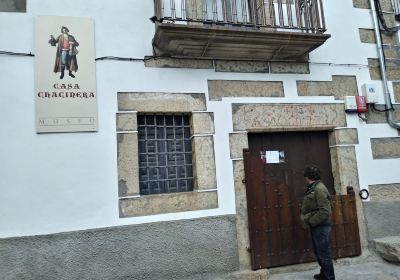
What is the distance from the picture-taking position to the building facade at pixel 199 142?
4504 mm

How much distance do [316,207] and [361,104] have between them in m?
2.16

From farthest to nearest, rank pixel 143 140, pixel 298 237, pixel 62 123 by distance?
pixel 298 237, pixel 143 140, pixel 62 123

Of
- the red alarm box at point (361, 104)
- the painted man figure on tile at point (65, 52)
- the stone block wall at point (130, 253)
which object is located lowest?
the stone block wall at point (130, 253)

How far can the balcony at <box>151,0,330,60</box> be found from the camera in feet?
16.1

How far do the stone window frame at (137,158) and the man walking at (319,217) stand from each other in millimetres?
1201

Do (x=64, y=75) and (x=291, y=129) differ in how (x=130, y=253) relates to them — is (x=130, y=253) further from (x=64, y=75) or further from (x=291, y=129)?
(x=291, y=129)

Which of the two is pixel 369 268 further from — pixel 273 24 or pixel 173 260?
pixel 273 24

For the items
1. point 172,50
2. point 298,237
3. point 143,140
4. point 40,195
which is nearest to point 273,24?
point 172,50

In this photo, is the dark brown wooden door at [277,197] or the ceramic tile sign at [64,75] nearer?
the ceramic tile sign at [64,75]

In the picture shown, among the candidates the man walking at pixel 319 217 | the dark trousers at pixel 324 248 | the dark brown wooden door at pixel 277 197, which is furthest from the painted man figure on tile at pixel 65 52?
the dark trousers at pixel 324 248

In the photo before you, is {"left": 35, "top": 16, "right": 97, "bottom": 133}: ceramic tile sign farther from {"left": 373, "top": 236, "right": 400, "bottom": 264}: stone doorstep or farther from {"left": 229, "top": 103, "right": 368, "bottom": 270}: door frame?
{"left": 373, "top": 236, "right": 400, "bottom": 264}: stone doorstep

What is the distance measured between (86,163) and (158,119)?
3.68 ft

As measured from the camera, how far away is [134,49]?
16.6 feet

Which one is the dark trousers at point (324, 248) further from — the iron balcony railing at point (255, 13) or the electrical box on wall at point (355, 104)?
the iron balcony railing at point (255, 13)
